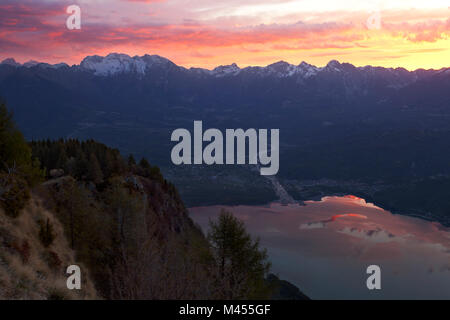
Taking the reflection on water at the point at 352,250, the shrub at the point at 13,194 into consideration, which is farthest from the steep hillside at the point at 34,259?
the reflection on water at the point at 352,250

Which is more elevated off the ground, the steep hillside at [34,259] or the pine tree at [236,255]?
the steep hillside at [34,259]

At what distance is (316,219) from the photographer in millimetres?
150125

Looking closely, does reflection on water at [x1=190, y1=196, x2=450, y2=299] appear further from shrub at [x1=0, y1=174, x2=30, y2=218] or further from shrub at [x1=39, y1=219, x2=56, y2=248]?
shrub at [x1=0, y1=174, x2=30, y2=218]

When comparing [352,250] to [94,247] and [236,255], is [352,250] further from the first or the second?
[94,247]

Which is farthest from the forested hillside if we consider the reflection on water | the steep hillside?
the reflection on water

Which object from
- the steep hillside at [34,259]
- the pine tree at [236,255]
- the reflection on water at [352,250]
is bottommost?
the reflection on water at [352,250]

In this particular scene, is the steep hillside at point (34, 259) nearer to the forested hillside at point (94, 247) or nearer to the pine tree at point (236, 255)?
the forested hillside at point (94, 247)

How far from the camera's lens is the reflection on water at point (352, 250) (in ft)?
269

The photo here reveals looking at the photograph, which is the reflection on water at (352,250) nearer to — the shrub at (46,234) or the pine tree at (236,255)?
the pine tree at (236,255)

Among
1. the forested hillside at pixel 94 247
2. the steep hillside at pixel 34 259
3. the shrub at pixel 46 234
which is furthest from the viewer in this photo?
the shrub at pixel 46 234

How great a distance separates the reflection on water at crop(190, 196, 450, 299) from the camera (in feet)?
269

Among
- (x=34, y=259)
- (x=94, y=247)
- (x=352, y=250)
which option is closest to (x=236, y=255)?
(x=94, y=247)

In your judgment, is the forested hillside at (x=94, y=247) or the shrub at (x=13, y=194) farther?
the shrub at (x=13, y=194)

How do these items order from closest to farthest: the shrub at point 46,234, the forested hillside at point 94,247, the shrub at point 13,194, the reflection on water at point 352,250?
1. the forested hillside at point 94,247
2. the shrub at point 13,194
3. the shrub at point 46,234
4. the reflection on water at point 352,250
